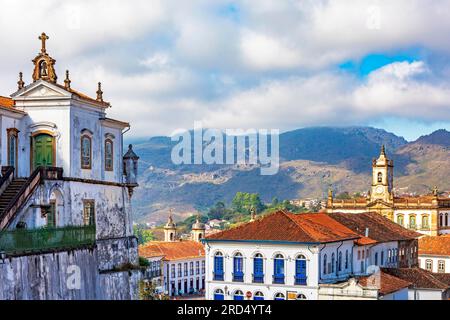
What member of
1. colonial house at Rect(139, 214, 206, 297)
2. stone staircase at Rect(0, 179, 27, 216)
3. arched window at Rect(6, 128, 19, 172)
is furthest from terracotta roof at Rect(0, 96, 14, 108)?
colonial house at Rect(139, 214, 206, 297)

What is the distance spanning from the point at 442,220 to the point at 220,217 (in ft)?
286

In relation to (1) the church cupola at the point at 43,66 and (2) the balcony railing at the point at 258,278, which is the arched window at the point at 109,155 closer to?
(1) the church cupola at the point at 43,66

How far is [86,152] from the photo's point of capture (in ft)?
91.7

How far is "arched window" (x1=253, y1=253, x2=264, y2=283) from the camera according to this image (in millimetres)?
40438

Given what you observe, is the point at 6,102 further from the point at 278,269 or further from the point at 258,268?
the point at 278,269

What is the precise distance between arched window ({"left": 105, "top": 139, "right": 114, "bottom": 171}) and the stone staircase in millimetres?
4447

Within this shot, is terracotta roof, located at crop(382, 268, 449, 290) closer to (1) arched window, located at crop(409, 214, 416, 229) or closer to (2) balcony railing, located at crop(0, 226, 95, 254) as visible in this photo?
(2) balcony railing, located at crop(0, 226, 95, 254)

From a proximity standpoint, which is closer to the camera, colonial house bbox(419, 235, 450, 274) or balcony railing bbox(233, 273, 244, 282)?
balcony railing bbox(233, 273, 244, 282)

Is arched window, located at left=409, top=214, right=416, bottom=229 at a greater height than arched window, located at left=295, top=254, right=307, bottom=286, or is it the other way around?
arched window, located at left=295, top=254, right=307, bottom=286

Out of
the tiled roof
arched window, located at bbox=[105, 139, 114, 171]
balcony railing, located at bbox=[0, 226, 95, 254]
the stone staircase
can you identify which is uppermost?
arched window, located at bbox=[105, 139, 114, 171]

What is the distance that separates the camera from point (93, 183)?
1113 inches

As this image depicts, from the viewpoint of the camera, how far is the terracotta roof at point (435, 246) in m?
63.9
